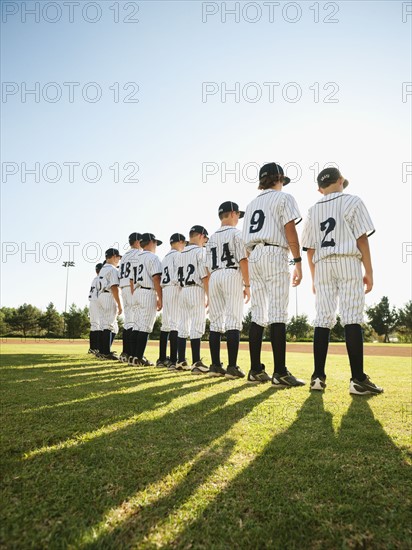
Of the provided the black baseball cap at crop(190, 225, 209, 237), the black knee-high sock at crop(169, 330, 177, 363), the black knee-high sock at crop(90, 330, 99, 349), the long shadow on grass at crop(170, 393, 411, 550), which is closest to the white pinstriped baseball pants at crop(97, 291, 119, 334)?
the black knee-high sock at crop(90, 330, 99, 349)

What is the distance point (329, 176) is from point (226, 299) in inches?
88.2

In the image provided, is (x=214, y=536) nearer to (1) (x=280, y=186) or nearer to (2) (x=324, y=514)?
(2) (x=324, y=514)

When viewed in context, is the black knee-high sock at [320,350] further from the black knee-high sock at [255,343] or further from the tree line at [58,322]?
the tree line at [58,322]

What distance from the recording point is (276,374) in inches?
156

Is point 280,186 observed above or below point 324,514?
above

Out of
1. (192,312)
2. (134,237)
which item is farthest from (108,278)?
(192,312)

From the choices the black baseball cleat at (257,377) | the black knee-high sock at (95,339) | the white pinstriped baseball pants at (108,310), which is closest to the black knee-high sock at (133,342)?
the white pinstriped baseball pants at (108,310)

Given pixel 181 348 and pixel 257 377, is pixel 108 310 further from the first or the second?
pixel 257 377

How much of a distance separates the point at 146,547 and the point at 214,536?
0.21 meters

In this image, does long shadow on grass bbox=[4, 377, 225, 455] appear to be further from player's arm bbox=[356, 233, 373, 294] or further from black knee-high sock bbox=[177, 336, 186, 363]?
black knee-high sock bbox=[177, 336, 186, 363]

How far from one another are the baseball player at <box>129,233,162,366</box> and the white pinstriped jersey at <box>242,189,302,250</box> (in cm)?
309

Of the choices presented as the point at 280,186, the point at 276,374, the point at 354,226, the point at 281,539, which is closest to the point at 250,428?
the point at 281,539

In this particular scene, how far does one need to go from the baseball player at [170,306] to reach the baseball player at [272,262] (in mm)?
2552

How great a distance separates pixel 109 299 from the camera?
8578 millimetres
